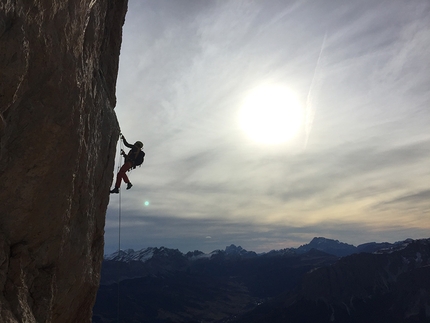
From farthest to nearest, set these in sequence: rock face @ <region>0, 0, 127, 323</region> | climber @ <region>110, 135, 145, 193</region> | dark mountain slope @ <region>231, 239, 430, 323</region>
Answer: dark mountain slope @ <region>231, 239, 430, 323</region>, climber @ <region>110, 135, 145, 193</region>, rock face @ <region>0, 0, 127, 323</region>

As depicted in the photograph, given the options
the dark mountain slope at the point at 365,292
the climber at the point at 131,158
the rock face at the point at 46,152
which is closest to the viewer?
the rock face at the point at 46,152

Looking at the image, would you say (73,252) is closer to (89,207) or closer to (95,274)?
(89,207)

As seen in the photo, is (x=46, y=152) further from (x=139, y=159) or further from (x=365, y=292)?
(x=365, y=292)

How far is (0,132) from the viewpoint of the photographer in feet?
21.2

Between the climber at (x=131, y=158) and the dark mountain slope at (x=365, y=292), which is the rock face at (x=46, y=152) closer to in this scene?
the climber at (x=131, y=158)

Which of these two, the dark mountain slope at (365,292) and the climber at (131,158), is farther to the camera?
the dark mountain slope at (365,292)

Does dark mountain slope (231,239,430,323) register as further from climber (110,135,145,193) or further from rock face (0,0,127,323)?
rock face (0,0,127,323)

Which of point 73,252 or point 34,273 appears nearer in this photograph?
point 34,273

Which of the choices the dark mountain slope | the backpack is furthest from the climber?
the dark mountain slope

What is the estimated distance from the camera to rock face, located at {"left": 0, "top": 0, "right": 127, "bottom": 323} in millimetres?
6562

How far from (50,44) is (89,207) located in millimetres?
6317

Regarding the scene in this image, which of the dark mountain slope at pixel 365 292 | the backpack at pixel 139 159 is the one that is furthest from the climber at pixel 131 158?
the dark mountain slope at pixel 365 292

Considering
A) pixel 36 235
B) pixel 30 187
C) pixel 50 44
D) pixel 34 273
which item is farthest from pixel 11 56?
pixel 34 273

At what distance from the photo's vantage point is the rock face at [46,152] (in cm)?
656
